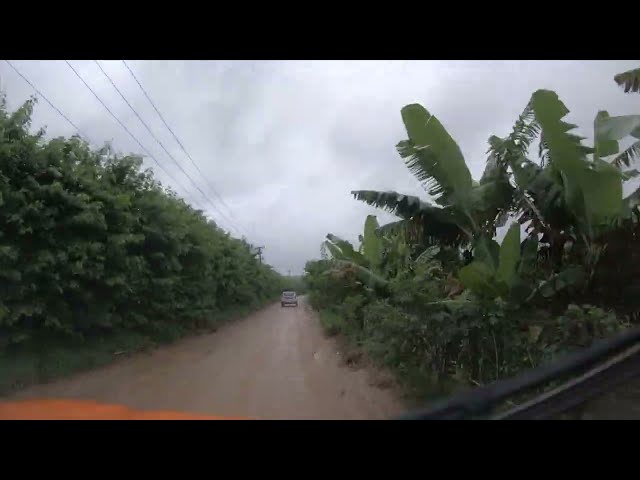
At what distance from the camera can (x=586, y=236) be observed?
7.54 m

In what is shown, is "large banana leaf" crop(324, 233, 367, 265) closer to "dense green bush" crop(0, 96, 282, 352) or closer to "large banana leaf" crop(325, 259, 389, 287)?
"large banana leaf" crop(325, 259, 389, 287)

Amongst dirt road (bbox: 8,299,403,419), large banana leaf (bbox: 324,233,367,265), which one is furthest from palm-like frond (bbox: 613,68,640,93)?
large banana leaf (bbox: 324,233,367,265)

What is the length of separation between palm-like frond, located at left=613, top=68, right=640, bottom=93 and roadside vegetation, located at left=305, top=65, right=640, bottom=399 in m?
0.01

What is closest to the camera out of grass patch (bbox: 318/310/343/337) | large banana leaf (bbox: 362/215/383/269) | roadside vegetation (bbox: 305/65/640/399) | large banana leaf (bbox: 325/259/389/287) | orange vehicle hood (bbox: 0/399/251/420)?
orange vehicle hood (bbox: 0/399/251/420)

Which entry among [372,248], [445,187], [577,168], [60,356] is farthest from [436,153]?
[60,356]

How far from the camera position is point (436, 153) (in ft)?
27.9

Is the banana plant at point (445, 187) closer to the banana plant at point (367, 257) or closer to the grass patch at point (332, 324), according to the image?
the banana plant at point (367, 257)

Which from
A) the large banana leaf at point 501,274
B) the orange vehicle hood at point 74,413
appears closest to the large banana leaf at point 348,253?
the large banana leaf at point 501,274

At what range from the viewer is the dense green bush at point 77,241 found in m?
8.82

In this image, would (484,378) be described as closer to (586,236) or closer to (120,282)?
(586,236)

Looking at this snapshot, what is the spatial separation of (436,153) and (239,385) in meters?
5.06

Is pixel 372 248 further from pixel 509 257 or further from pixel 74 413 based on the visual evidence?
pixel 74 413

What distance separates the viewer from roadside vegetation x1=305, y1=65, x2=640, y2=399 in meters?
6.83
